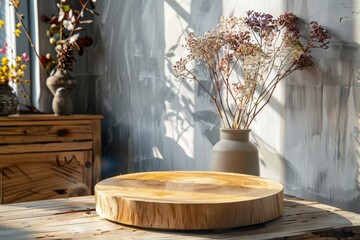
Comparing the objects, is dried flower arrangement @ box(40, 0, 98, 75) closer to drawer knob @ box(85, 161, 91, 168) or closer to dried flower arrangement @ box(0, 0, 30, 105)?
dried flower arrangement @ box(0, 0, 30, 105)

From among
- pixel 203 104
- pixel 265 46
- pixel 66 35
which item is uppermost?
pixel 66 35

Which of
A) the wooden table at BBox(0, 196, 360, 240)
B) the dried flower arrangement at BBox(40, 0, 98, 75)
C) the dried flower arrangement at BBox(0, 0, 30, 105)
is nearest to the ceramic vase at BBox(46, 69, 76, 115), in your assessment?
the dried flower arrangement at BBox(40, 0, 98, 75)

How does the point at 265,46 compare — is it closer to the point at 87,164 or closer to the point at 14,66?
the point at 87,164

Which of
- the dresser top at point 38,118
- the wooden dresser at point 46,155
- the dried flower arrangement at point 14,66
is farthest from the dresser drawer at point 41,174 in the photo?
the dried flower arrangement at point 14,66

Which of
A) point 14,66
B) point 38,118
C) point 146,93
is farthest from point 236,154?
point 14,66

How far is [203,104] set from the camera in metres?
1.83

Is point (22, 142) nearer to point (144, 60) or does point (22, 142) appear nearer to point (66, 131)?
point (66, 131)

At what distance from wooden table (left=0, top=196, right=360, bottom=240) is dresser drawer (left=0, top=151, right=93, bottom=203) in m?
1.17

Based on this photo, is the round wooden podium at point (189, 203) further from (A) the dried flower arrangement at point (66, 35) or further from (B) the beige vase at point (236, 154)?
(A) the dried flower arrangement at point (66, 35)

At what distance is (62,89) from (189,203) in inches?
63.7

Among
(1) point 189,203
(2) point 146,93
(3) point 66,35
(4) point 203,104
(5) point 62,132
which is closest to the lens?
(1) point 189,203

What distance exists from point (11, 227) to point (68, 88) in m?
1.57

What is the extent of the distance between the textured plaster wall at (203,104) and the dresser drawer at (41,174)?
0.72ft

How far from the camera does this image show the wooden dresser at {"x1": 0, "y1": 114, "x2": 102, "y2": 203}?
224cm
